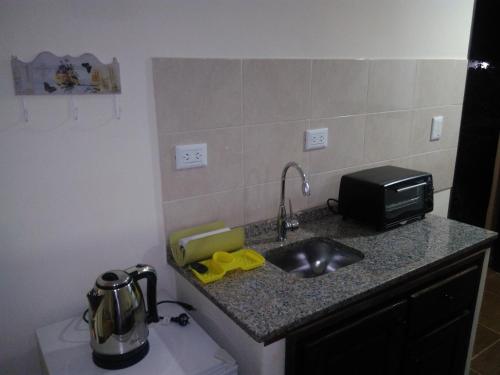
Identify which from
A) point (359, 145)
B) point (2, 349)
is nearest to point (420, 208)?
point (359, 145)

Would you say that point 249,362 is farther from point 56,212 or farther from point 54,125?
point 54,125

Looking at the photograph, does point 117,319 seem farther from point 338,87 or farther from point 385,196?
point 338,87

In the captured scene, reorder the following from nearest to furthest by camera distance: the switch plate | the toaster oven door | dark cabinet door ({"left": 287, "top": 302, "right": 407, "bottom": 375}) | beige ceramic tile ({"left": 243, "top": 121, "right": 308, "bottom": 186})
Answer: dark cabinet door ({"left": 287, "top": 302, "right": 407, "bottom": 375}), beige ceramic tile ({"left": 243, "top": 121, "right": 308, "bottom": 186}), the toaster oven door, the switch plate

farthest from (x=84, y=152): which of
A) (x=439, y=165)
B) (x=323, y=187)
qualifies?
(x=439, y=165)

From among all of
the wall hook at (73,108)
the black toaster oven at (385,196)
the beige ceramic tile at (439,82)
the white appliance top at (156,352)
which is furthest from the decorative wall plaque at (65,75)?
the beige ceramic tile at (439,82)

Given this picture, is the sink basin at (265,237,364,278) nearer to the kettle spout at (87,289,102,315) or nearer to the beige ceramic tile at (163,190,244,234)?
the beige ceramic tile at (163,190,244,234)

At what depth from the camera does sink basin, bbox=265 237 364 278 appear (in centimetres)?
168

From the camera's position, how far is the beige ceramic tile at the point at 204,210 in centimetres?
155

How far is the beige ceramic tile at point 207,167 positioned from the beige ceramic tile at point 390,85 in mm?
759

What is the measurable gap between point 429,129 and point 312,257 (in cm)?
108

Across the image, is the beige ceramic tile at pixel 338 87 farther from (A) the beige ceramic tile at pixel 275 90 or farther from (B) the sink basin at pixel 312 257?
(B) the sink basin at pixel 312 257

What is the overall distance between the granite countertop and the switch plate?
619 millimetres

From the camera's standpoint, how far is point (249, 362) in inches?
48.6

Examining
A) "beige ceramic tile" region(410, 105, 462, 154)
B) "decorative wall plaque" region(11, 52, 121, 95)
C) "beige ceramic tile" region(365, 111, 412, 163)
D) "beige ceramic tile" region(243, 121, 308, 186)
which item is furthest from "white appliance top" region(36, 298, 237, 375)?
"beige ceramic tile" region(410, 105, 462, 154)
